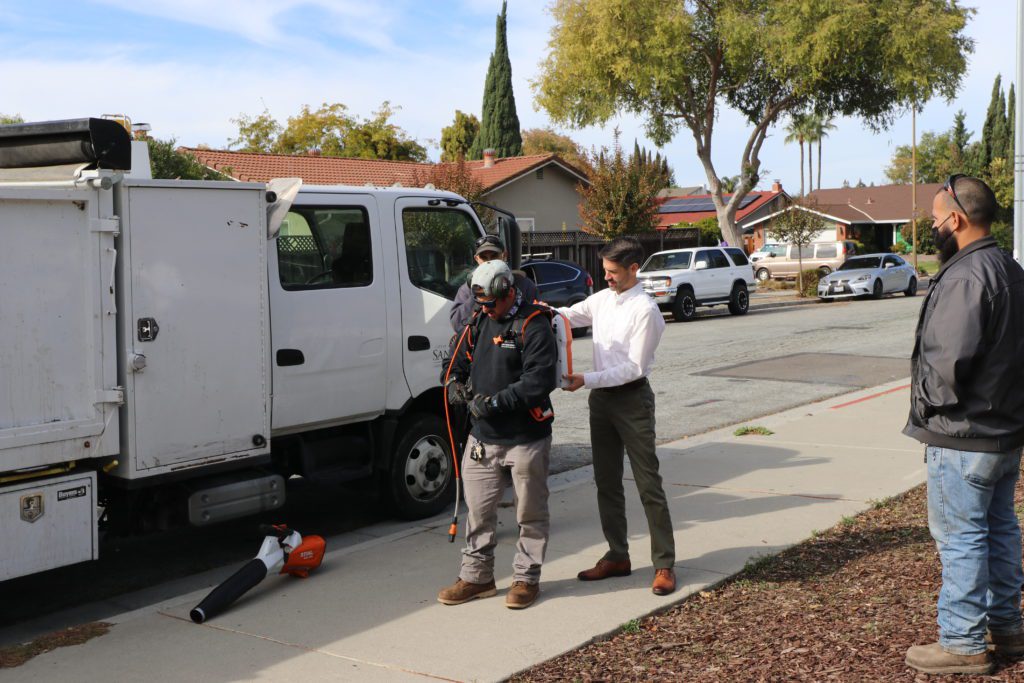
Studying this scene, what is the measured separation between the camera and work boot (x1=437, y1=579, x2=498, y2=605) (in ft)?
17.4

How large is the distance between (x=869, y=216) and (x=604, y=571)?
6830 cm

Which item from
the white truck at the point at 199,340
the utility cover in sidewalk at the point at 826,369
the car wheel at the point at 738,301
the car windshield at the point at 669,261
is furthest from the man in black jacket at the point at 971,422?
the car wheel at the point at 738,301

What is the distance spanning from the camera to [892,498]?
7.22 m

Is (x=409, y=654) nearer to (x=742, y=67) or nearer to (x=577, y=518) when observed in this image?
(x=577, y=518)

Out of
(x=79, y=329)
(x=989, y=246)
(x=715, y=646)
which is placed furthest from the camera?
(x=79, y=329)

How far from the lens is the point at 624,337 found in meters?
5.29

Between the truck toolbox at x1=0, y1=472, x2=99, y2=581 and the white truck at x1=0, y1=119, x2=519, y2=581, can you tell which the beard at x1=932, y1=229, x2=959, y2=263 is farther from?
the truck toolbox at x1=0, y1=472, x2=99, y2=581

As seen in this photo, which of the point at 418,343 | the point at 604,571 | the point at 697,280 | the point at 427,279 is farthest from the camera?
the point at 697,280

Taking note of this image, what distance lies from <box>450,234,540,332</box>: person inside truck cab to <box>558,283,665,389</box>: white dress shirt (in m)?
1.44

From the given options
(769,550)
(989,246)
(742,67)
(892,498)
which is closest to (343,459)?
(769,550)

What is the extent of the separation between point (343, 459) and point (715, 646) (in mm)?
3095

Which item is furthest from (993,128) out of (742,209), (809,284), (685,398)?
(685,398)

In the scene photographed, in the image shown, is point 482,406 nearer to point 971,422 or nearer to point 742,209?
point 971,422

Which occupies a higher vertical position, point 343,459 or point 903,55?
point 903,55
